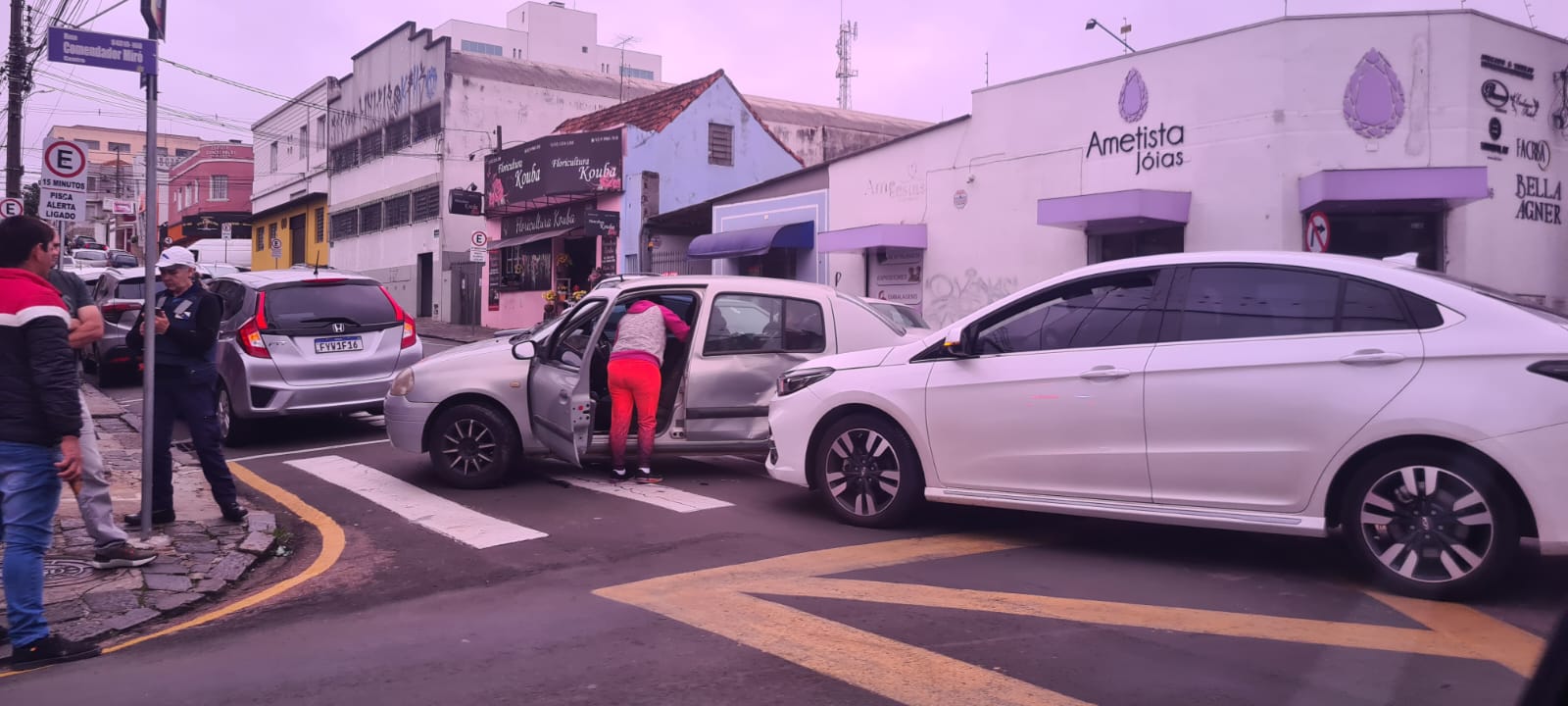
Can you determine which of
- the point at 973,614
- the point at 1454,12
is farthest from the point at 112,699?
the point at 1454,12

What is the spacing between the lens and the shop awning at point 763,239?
73.2ft

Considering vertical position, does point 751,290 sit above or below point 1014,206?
below

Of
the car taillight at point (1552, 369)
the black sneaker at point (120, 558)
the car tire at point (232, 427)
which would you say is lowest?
the black sneaker at point (120, 558)

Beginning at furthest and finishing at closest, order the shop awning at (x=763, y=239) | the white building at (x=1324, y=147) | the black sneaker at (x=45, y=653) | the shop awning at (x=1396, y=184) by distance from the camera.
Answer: the shop awning at (x=763, y=239), the white building at (x=1324, y=147), the shop awning at (x=1396, y=184), the black sneaker at (x=45, y=653)

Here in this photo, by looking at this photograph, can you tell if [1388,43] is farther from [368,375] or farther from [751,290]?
[368,375]

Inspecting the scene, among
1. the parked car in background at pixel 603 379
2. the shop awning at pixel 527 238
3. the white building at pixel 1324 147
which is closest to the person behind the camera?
the parked car in background at pixel 603 379

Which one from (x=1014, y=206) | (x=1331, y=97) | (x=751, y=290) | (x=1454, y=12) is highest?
(x=1454, y=12)

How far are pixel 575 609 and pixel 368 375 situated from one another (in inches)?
249

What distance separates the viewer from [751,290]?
27.4 ft

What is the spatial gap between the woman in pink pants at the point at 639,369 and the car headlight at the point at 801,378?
115 cm

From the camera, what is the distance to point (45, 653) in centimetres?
442

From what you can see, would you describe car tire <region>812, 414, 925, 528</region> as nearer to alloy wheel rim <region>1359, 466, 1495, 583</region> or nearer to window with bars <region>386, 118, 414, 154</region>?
alloy wheel rim <region>1359, 466, 1495, 583</region>

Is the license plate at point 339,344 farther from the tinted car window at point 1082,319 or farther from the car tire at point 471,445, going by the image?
the tinted car window at point 1082,319

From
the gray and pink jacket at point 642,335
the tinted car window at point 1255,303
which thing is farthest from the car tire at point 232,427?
the tinted car window at point 1255,303
